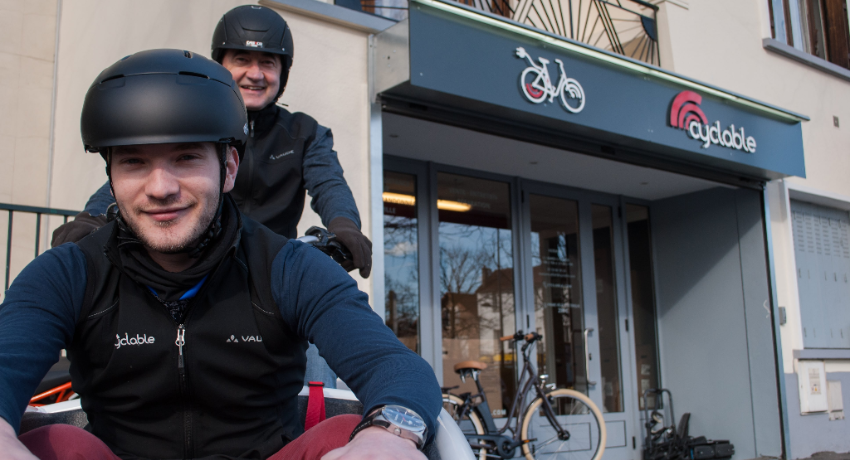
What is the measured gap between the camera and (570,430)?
736cm

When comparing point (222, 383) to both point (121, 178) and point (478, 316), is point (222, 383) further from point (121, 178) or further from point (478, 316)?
point (478, 316)

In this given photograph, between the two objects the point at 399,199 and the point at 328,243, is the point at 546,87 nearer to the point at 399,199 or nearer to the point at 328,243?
the point at 399,199

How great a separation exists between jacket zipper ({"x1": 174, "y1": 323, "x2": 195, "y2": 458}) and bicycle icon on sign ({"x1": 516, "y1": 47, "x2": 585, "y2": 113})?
4.45 meters

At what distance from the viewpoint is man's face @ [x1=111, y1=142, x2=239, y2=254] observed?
136cm

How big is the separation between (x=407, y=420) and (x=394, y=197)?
232 inches

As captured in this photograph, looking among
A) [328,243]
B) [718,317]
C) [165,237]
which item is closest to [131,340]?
[165,237]

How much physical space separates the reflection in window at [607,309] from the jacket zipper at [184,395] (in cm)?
738

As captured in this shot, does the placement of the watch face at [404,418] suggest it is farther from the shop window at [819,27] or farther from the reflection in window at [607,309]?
the shop window at [819,27]

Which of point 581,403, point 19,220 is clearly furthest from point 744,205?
point 19,220

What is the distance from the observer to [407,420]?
108 centimetres

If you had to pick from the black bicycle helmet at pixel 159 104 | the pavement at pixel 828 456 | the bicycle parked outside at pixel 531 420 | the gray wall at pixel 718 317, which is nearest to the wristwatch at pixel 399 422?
the black bicycle helmet at pixel 159 104

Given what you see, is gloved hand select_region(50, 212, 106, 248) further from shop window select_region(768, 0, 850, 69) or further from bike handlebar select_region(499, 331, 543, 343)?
shop window select_region(768, 0, 850, 69)

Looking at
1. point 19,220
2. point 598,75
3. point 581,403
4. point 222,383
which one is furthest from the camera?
point 581,403

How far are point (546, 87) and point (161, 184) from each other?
4625mm
